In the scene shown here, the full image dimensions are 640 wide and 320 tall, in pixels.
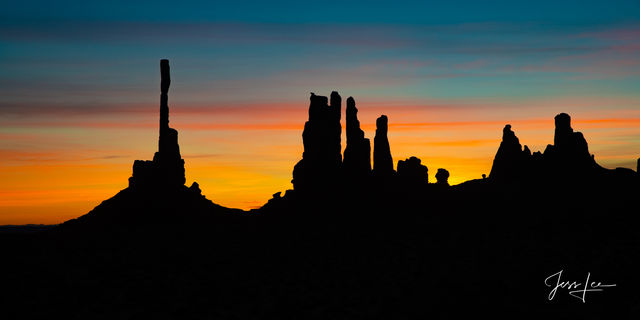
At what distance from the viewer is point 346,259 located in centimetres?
7538

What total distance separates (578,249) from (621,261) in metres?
9.88

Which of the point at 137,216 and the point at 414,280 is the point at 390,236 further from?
the point at 137,216

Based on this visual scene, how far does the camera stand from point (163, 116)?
346ft

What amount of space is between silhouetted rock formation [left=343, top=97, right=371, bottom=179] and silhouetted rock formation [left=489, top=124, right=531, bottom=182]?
28833 millimetres

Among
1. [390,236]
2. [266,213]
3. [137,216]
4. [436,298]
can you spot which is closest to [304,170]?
[266,213]

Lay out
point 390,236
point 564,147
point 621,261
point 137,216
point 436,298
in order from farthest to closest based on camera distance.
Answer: point 564,147 < point 137,216 < point 390,236 < point 621,261 < point 436,298

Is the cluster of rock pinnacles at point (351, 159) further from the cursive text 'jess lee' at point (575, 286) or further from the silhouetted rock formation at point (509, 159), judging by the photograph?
the cursive text 'jess lee' at point (575, 286)

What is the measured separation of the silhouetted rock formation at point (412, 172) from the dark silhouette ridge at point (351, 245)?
1.22 feet

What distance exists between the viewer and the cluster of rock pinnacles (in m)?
104

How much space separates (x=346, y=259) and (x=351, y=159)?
35855mm

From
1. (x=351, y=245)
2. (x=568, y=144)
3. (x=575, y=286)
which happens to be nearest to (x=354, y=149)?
(x=351, y=245)

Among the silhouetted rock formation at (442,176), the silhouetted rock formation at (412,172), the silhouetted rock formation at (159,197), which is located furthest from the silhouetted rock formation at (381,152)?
the silhouetted rock formation at (159,197)

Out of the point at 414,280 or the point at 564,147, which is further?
the point at 564,147

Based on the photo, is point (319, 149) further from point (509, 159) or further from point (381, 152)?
point (509, 159)
